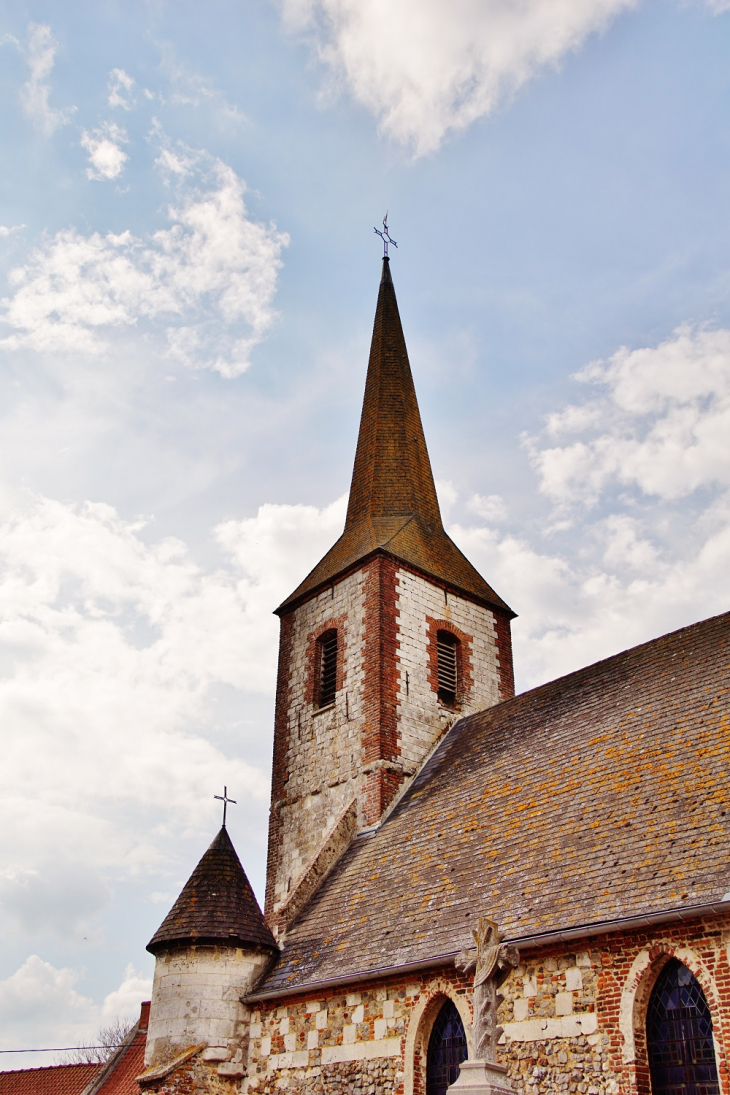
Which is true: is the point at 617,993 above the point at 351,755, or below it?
below

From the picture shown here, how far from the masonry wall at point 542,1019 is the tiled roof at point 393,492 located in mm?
8918

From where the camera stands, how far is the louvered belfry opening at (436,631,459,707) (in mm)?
18859

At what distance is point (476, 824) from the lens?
13727 mm

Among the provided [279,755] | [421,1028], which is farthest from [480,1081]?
[279,755]

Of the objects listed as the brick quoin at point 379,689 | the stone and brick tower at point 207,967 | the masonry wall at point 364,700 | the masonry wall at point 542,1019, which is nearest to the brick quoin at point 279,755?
the masonry wall at point 364,700

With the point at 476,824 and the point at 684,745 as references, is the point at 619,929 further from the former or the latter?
the point at 476,824

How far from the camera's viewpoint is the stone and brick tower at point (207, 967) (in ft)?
45.1

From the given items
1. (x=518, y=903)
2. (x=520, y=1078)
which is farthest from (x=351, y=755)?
(x=520, y=1078)

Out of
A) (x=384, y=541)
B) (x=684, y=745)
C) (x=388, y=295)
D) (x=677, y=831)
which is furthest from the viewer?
(x=388, y=295)

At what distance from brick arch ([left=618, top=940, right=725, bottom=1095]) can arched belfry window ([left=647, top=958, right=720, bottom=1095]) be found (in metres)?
0.09

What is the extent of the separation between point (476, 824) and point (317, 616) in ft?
24.0

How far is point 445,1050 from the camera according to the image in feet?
36.7

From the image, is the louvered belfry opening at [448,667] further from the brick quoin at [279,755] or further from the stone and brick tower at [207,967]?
the stone and brick tower at [207,967]

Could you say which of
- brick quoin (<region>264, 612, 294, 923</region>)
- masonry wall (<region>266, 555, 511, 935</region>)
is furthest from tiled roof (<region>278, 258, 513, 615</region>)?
brick quoin (<region>264, 612, 294, 923</region>)
